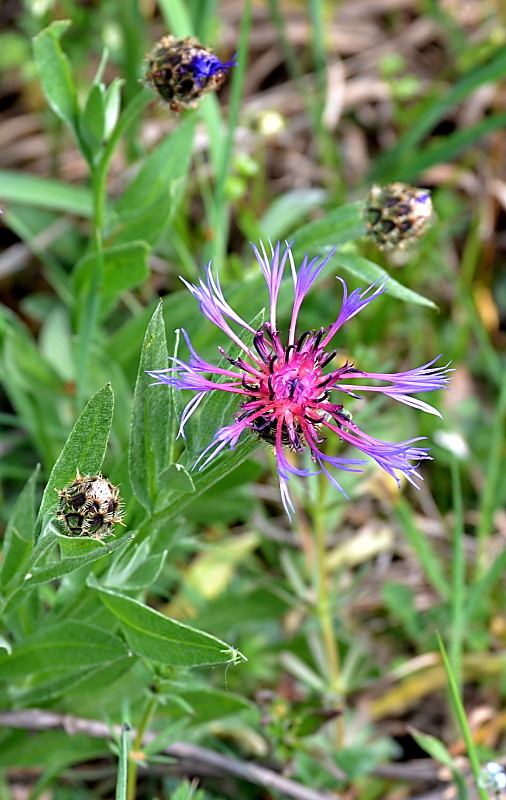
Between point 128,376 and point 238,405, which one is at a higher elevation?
point 238,405

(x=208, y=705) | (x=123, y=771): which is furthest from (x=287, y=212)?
(x=123, y=771)

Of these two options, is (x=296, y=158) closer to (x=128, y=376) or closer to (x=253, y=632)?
(x=128, y=376)

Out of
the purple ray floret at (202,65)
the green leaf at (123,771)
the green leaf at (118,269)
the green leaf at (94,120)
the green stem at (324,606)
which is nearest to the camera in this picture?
the green leaf at (123,771)

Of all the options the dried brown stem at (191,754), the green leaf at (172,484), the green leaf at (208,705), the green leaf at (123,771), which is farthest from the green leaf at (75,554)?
the green leaf at (208,705)

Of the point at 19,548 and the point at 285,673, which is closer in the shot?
the point at 19,548

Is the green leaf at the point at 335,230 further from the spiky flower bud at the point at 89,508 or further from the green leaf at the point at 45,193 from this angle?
the green leaf at the point at 45,193

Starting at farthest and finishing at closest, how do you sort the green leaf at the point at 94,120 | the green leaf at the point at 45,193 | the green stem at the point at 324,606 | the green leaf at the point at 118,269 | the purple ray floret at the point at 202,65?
the green leaf at the point at 45,193, the green stem at the point at 324,606, the green leaf at the point at 118,269, the green leaf at the point at 94,120, the purple ray floret at the point at 202,65

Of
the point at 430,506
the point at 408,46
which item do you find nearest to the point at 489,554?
the point at 430,506
